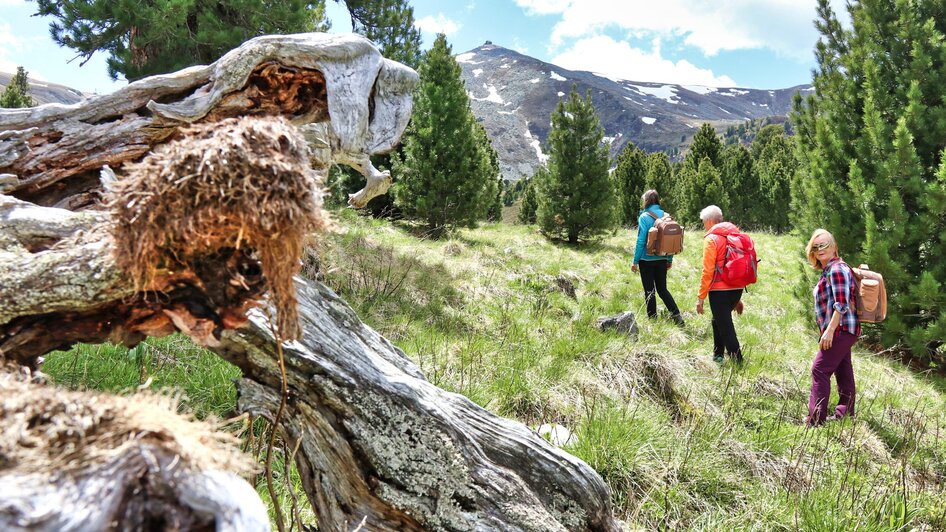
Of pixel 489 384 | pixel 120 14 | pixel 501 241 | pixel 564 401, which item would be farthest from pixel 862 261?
pixel 120 14

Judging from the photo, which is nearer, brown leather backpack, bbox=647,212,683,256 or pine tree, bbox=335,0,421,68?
brown leather backpack, bbox=647,212,683,256

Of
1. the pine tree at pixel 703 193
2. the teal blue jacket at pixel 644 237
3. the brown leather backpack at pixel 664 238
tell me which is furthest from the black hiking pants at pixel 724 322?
the pine tree at pixel 703 193

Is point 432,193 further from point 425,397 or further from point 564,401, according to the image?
point 425,397

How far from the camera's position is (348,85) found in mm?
2746

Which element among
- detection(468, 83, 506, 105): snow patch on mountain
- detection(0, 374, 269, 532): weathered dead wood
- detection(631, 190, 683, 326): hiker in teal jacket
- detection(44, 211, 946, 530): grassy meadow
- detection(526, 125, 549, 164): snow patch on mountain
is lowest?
detection(44, 211, 946, 530): grassy meadow

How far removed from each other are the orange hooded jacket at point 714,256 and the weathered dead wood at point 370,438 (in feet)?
15.2

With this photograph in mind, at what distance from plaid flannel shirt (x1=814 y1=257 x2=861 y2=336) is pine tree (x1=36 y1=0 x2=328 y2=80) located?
7614 mm

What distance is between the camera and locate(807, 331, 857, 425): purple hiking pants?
465 centimetres

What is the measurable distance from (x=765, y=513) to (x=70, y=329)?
360 centimetres

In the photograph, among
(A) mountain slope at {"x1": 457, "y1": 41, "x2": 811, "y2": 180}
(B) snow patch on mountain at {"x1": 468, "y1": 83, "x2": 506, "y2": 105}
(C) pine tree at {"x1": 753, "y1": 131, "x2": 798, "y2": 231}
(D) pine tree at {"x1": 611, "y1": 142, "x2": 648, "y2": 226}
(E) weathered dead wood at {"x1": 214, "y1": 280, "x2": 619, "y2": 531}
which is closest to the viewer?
(E) weathered dead wood at {"x1": 214, "y1": 280, "x2": 619, "y2": 531}

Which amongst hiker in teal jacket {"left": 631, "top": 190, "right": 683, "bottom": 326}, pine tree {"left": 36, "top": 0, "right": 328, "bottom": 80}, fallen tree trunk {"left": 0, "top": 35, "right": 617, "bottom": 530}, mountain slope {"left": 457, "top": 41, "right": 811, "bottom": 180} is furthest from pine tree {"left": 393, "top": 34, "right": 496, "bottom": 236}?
mountain slope {"left": 457, "top": 41, "right": 811, "bottom": 180}

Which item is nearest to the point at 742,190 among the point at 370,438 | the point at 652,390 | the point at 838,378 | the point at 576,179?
the point at 576,179

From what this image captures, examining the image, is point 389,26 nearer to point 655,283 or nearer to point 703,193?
point 655,283

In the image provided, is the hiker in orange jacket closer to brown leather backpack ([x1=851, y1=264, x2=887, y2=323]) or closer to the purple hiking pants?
the purple hiking pants
